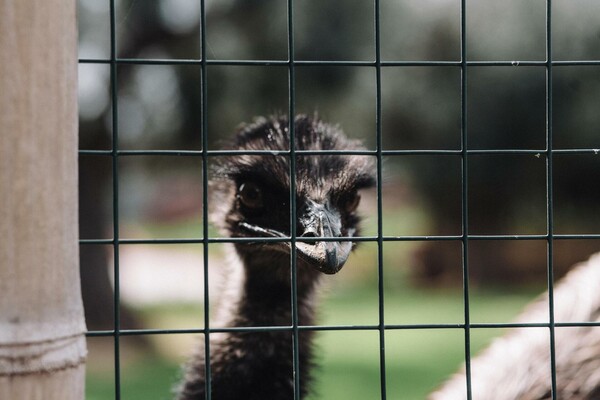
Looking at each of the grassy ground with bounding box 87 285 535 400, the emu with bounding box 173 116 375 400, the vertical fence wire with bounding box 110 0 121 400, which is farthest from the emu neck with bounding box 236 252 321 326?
the grassy ground with bounding box 87 285 535 400

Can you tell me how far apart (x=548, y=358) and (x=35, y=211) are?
1.75 m

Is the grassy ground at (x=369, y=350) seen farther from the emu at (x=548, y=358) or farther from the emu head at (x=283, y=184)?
the emu head at (x=283, y=184)

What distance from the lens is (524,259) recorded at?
12547 millimetres

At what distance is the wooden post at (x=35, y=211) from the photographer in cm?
109

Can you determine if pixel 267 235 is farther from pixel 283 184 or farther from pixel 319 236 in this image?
pixel 319 236

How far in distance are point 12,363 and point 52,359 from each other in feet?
0.15

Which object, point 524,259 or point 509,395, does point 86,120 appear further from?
point 524,259

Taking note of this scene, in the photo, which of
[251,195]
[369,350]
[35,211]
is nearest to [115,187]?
[35,211]

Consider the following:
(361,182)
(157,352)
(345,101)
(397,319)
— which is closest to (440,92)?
(345,101)

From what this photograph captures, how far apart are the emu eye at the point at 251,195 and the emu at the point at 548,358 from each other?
30.5 inches

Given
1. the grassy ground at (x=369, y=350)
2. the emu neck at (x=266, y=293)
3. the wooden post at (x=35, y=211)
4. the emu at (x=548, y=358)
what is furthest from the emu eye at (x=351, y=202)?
the grassy ground at (x=369, y=350)

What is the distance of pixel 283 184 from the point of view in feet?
8.07

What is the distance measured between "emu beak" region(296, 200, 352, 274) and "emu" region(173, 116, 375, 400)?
0.03 m

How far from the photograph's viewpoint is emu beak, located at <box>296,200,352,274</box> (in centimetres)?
169
